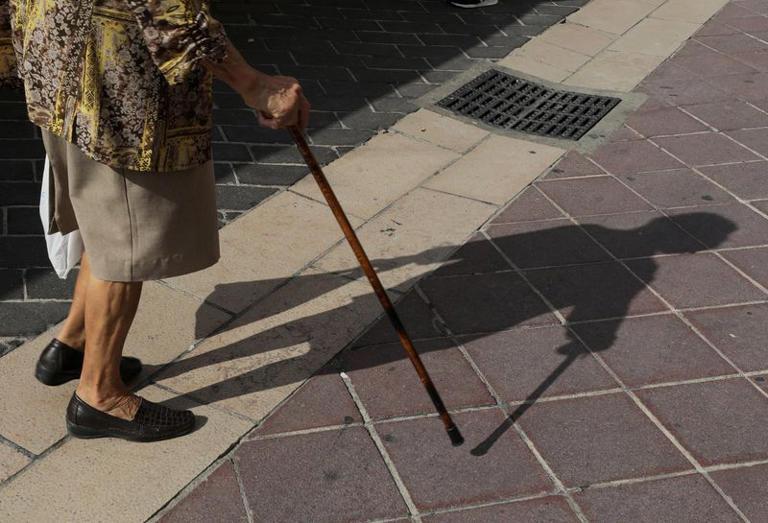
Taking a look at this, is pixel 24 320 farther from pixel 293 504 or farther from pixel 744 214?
pixel 744 214

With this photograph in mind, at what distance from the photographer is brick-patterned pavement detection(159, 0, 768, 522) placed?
2.88 m

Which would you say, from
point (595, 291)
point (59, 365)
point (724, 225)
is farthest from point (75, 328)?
point (724, 225)

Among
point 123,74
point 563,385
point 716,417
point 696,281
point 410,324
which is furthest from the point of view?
point 696,281

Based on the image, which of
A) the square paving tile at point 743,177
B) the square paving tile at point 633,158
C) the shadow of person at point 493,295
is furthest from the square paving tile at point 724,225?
the square paving tile at point 633,158

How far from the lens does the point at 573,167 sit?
4.99 m

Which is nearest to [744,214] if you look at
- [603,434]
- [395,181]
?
[395,181]

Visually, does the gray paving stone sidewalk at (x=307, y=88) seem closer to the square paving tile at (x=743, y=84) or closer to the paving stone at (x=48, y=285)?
the paving stone at (x=48, y=285)

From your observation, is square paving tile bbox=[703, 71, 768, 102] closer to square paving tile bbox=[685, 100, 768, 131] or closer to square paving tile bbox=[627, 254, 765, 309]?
square paving tile bbox=[685, 100, 768, 131]

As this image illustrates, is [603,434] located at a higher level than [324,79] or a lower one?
higher

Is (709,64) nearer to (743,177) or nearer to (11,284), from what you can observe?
(743,177)

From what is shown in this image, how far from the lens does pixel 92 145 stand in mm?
2527

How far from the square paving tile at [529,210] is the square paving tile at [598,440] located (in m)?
1.27

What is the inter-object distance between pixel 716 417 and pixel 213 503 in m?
1.58

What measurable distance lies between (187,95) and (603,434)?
5.22ft
